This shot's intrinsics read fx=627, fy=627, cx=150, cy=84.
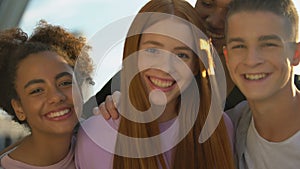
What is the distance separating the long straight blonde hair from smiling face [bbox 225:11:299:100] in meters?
0.11

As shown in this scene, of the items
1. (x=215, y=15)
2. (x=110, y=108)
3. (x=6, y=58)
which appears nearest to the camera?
(x=110, y=108)

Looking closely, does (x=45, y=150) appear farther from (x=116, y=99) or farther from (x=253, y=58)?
(x=253, y=58)

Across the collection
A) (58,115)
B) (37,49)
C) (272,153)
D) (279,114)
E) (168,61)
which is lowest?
(272,153)

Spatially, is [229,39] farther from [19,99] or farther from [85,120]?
[19,99]

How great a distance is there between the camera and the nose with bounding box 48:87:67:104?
184 centimetres

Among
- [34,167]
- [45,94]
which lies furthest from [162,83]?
[34,167]

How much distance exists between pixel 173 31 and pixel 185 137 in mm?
312

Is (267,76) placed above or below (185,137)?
above

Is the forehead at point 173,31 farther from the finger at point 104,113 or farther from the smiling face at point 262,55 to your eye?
the finger at point 104,113

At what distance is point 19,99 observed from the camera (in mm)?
1919

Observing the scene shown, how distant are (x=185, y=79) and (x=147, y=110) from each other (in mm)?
143

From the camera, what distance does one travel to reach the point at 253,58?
175cm

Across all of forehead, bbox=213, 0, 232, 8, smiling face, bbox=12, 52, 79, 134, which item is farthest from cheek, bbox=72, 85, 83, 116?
forehead, bbox=213, 0, 232, 8

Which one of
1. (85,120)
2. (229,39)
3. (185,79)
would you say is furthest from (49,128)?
(229,39)
